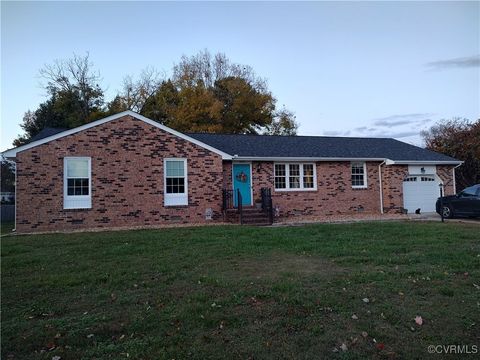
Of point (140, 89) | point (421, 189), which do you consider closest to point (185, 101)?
point (140, 89)

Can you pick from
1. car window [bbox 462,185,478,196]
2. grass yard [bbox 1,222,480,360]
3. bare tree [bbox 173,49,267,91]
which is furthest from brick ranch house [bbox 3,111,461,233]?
bare tree [bbox 173,49,267,91]

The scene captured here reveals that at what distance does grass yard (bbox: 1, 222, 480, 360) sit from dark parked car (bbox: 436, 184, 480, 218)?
817cm

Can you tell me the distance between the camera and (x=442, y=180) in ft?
69.5

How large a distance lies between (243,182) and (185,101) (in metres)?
18.7

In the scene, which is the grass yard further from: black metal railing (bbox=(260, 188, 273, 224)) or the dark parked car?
the dark parked car

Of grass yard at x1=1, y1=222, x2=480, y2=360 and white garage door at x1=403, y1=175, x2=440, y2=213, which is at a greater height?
white garage door at x1=403, y1=175, x2=440, y2=213

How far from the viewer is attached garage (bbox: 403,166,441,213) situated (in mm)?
20562

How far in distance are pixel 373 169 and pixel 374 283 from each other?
50.0ft

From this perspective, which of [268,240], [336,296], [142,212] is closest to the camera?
[336,296]

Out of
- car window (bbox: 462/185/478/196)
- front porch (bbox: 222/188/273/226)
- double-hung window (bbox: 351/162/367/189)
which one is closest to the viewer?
front porch (bbox: 222/188/273/226)

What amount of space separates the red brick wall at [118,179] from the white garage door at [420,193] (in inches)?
410

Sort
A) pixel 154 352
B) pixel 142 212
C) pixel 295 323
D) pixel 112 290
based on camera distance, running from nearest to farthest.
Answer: pixel 154 352 < pixel 295 323 < pixel 112 290 < pixel 142 212

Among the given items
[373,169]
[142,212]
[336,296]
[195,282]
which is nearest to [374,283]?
[336,296]

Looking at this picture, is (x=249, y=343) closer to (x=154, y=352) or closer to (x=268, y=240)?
(x=154, y=352)
